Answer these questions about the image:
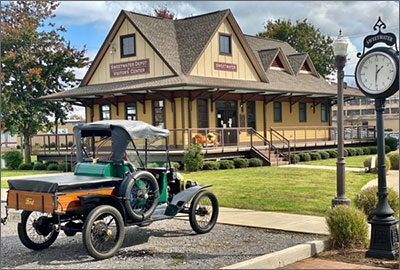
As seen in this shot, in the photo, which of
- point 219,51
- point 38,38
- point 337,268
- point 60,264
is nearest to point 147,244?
point 60,264

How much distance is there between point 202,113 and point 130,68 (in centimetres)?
503

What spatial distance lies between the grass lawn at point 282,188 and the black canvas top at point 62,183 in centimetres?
502

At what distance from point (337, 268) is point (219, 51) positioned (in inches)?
916

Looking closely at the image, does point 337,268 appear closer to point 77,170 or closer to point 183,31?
point 77,170

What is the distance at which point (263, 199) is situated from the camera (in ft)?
45.0

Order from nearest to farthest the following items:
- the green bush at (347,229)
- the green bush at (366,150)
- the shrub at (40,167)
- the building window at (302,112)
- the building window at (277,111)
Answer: the green bush at (347,229), the shrub at (40,167), the building window at (277,111), the green bush at (366,150), the building window at (302,112)

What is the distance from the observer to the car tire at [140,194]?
8.37 metres

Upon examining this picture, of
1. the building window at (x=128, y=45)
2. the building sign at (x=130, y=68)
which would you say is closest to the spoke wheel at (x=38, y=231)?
the building sign at (x=130, y=68)

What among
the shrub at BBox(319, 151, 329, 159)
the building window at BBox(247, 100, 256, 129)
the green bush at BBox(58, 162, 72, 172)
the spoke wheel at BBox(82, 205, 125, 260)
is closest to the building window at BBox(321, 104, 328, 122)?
the shrub at BBox(319, 151, 329, 159)

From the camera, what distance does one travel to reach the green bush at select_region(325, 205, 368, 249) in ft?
26.8

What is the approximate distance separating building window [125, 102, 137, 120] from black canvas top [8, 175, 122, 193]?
2134 centimetres

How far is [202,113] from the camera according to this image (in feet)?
93.9

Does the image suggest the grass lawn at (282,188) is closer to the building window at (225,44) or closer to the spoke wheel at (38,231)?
the spoke wheel at (38,231)

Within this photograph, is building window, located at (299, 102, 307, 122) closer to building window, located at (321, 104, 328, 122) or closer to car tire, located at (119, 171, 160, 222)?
building window, located at (321, 104, 328, 122)
